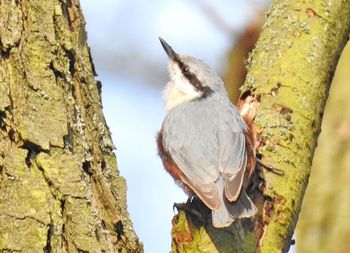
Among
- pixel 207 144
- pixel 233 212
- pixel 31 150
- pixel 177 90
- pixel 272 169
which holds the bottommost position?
pixel 31 150

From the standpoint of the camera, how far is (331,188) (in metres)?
3.86

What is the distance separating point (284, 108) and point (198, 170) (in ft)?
2.02

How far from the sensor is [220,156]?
356 centimetres

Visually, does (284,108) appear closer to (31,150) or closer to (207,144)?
(207,144)

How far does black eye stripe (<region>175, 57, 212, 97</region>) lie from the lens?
4.11 m

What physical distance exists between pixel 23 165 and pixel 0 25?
17.4 inches

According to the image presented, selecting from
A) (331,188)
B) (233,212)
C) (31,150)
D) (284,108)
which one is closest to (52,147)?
(31,150)

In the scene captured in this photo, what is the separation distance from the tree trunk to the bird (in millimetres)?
505

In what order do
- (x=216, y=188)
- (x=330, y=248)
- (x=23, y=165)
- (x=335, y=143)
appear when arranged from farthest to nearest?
(x=335, y=143) → (x=330, y=248) → (x=216, y=188) → (x=23, y=165)

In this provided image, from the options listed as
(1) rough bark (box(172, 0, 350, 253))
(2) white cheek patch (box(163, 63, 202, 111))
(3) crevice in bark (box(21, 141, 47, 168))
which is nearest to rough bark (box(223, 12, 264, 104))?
(2) white cheek patch (box(163, 63, 202, 111))

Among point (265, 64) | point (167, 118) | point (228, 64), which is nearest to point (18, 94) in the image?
point (265, 64)

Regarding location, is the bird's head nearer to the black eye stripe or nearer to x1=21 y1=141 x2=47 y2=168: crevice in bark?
the black eye stripe

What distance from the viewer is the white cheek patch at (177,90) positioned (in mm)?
4227

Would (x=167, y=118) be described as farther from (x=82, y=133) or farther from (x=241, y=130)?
(x=82, y=133)
